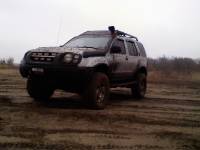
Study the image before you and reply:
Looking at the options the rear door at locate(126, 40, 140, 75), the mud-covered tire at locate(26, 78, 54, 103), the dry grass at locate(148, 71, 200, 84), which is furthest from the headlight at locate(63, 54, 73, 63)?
the dry grass at locate(148, 71, 200, 84)

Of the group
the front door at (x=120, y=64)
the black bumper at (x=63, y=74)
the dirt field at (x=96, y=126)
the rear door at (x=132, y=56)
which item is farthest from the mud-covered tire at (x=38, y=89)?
the rear door at (x=132, y=56)

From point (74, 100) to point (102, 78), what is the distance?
2.15 meters

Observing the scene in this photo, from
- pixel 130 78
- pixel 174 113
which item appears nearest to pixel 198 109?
pixel 174 113

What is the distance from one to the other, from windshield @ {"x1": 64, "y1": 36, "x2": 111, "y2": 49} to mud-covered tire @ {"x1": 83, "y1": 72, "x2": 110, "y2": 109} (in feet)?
3.05

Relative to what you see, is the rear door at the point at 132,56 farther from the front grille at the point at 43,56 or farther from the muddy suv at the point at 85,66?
the front grille at the point at 43,56

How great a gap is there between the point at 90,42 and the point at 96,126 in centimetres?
361

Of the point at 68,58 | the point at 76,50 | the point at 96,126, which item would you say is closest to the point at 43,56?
the point at 68,58

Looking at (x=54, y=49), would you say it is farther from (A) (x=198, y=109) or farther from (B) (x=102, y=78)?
(A) (x=198, y=109)

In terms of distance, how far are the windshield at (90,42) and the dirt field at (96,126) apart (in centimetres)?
155

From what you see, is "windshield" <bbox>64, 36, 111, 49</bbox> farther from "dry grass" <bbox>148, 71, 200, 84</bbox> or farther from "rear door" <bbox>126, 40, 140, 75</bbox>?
"dry grass" <bbox>148, 71, 200, 84</bbox>

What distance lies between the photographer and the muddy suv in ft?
29.0

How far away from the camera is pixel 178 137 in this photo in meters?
6.61

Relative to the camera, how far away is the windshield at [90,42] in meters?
10.2

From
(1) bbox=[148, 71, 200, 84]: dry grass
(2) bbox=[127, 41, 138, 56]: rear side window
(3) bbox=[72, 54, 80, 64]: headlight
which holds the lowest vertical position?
(1) bbox=[148, 71, 200, 84]: dry grass
